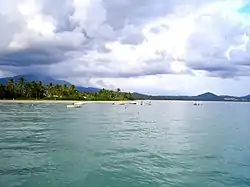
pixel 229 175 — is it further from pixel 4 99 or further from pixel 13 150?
pixel 4 99

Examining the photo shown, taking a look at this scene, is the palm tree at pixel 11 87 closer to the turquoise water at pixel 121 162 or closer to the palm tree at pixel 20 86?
the palm tree at pixel 20 86

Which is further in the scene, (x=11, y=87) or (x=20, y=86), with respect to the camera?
(x=20, y=86)

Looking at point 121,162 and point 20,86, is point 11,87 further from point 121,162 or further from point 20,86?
point 121,162

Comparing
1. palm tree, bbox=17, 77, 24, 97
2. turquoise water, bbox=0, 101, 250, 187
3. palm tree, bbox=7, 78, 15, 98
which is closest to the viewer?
turquoise water, bbox=0, 101, 250, 187

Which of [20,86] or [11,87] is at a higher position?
[20,86]

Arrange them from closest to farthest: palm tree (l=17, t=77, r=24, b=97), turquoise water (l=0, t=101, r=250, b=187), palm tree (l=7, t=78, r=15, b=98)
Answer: turquoise water (l=0, t=101, r=250, b=187)
palm tree (l=7, t=78, r=15, b=98)
palm tree (l=17, t=77, r=24, b=97)

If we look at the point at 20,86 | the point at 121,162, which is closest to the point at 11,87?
the point at 20,86

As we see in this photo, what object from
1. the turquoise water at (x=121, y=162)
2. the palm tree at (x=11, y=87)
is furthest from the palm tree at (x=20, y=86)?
the turquoise water at (x=121, y=162)

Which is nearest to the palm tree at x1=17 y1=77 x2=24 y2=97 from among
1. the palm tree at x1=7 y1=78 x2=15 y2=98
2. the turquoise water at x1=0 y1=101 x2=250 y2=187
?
the palm tree at x1=7 y1=78 x2=15 y2=98

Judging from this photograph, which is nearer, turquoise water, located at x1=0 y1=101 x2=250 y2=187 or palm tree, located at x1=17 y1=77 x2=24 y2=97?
turquoise water, located at x1=0 y1=101 x2=250 y2=187

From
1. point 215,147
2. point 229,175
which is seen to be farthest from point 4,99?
point 229,175

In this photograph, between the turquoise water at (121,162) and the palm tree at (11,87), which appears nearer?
the turquoise water at (121,162)

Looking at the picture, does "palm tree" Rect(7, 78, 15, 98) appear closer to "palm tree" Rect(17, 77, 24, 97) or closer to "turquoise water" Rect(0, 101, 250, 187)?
"palm tree" Rect(17, 77, 24, 97)

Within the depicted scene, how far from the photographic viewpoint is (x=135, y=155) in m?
32.6
